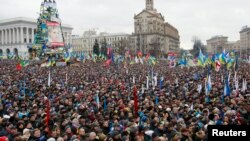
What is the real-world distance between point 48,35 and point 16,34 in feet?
216

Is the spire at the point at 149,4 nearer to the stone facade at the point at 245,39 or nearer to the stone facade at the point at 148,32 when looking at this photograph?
the stone facade at the point at 148,32

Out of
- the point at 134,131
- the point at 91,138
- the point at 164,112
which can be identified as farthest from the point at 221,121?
the point at 91,138

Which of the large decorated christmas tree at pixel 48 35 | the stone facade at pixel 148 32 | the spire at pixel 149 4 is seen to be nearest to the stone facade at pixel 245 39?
the stone facade at pixel 148 32

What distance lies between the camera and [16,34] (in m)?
110

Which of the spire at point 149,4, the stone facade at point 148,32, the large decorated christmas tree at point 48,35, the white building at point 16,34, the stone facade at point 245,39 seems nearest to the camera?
the large decorated christmas tree at point 48,35

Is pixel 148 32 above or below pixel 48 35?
above

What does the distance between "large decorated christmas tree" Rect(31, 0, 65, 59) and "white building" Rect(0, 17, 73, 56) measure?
53254 millimetres

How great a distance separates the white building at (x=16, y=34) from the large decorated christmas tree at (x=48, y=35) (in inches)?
2097

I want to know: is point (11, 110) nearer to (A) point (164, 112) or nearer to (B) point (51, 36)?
(A) point (164, 112)

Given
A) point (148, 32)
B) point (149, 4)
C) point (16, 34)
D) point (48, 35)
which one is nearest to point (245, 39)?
Result: point (149, 4)

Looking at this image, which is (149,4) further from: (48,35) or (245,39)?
(48,35)

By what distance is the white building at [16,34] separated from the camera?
108 meters

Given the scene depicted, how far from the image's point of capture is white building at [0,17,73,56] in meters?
108

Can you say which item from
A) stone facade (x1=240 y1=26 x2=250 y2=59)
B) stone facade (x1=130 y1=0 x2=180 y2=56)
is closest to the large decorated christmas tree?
stone facade (x1=130 y1=0 x2=180 y2=56)
